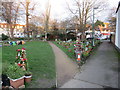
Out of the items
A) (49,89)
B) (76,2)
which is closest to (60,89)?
(49,89)

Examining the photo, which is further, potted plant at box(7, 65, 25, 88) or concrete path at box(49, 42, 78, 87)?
concrete path at box(49, 42, 78, 87)

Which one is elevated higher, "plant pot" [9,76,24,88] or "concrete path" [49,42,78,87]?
"plant pot" [9,76,24,88]

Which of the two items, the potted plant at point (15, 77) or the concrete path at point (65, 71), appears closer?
the potted plant at point (15, 77)

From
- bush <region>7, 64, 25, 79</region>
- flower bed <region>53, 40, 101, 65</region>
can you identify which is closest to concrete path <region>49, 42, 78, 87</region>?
flower bed <region>53, 40, 101, 65</region>

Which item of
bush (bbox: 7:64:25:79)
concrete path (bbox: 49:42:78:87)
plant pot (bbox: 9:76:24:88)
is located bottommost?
concrete path (bbox: 49:42:78:87)

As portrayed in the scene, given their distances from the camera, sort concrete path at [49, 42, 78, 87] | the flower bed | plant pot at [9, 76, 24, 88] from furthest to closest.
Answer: the flower bed → concrete path at [49, 42, 78, 87] → plant pot at [9, 76, 24, 88]

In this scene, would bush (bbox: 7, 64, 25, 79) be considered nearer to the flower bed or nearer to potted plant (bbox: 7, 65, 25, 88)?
potted plant (bbox: 7, 65, 25, 88)

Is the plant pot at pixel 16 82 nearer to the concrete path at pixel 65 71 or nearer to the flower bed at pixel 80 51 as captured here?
the concrete path at pixel 65 71

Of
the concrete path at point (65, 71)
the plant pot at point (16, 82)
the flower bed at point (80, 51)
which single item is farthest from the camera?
the flower bed at point (80, 51)

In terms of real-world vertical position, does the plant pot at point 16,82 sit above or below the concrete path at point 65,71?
above

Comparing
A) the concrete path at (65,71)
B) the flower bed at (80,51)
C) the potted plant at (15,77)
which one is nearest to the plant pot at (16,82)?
the potted plant at (15,77)

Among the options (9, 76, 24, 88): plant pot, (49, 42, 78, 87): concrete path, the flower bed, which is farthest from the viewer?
the flower bed

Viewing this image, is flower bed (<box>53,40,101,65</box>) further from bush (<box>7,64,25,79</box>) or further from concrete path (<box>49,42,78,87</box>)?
bush (<box>7,64,25,79</box>)

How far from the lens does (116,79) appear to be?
12.1 feet
